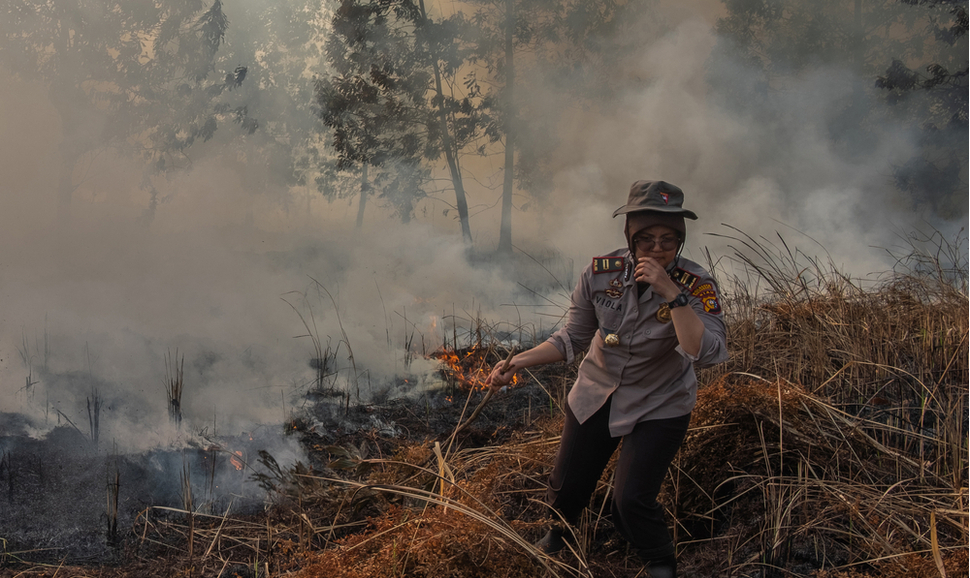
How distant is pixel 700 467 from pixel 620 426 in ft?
3.87

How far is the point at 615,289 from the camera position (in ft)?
9.18

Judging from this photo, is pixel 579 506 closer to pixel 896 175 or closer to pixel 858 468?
pixel 858 468

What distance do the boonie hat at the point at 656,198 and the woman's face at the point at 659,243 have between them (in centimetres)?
9

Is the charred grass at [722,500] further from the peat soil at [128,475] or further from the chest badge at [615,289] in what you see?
the chest badge at [615,289]

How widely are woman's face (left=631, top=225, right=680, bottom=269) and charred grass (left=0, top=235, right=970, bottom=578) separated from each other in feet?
4.06

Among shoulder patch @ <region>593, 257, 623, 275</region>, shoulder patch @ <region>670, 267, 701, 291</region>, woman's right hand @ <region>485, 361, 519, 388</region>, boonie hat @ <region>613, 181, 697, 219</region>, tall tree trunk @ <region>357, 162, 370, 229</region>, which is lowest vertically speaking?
woman's right hand @ <region>485, 361, 519, 388</region>

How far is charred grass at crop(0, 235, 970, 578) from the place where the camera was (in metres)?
2.47

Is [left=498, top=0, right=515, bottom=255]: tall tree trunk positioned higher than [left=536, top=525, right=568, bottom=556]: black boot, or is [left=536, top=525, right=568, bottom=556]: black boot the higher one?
[left=498, top=0, right=515, bottom=255]: tall tree trunk

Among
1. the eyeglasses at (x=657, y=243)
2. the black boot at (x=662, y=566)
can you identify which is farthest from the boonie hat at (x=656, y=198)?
the black boot at (x=662, y=566)

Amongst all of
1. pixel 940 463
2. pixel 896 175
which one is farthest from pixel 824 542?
pixel 896 175

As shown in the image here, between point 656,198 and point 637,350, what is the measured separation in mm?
673

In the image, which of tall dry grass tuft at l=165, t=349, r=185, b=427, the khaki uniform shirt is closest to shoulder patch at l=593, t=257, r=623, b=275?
the khaki uniform shirt

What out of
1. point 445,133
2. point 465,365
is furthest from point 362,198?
point 465,365

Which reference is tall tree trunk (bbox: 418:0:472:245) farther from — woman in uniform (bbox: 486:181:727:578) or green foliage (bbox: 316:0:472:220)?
woman in uniform (bbox: 486:181:727:578)
